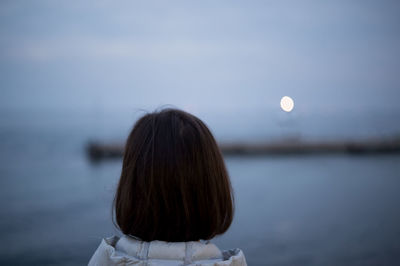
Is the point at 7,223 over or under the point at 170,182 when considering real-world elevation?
under

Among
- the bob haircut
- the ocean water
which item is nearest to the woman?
the bob haircut

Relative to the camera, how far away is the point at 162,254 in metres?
0.73

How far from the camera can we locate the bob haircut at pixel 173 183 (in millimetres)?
820

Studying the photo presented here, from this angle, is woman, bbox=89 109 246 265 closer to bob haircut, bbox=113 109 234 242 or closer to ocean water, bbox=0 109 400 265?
bob haircut, bbox=113 109 234 242

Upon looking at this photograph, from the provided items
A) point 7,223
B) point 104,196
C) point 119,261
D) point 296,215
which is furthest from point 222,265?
point 104,196

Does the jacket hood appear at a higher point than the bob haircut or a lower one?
lower

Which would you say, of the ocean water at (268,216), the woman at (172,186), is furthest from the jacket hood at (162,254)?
the ocean water at (268,216)

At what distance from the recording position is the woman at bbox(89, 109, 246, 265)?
2.69ft

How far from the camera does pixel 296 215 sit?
6578mm

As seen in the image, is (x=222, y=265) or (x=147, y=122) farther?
(x=147, y=122)

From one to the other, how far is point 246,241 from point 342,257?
1.37m

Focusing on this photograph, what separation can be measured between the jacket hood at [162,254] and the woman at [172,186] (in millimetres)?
19

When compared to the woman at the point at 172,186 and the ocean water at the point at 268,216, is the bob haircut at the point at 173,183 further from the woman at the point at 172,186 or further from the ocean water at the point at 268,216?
the ocean water at the point at 268,216

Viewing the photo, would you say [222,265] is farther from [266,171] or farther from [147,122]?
[266,171]
